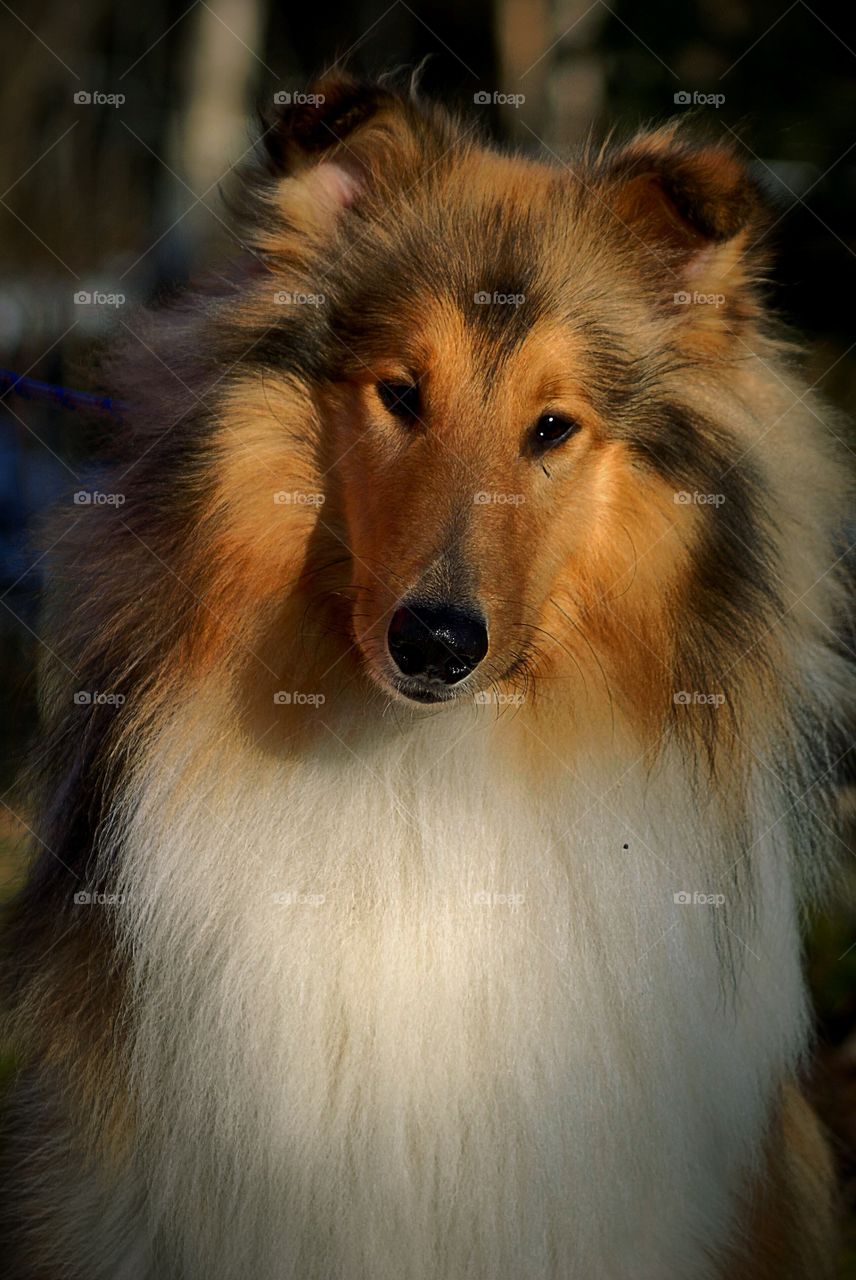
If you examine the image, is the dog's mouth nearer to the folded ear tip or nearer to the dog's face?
the dog's face

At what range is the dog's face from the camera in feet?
7.27

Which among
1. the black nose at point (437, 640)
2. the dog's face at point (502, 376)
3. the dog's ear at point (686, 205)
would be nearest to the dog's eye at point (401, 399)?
the dog's face at point (502, 376)

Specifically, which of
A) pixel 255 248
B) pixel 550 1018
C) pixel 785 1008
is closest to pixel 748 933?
pixel 785 1008

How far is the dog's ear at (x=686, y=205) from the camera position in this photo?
2340 millimetres

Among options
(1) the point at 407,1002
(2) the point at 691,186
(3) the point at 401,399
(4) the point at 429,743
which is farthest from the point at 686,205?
(1) the point at 407,1002

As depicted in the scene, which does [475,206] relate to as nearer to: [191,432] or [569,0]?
[191,432]

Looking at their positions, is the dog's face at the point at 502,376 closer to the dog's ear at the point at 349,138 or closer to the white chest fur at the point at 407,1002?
the dog's ear at the point at 349,138

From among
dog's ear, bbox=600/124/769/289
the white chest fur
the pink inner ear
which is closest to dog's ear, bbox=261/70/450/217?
the pink inner ear

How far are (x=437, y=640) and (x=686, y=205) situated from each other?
93 centimetres

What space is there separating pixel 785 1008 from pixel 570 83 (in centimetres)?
449

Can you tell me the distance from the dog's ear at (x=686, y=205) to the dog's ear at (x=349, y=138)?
0.36 m

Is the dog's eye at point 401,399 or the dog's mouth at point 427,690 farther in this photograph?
the dog's eye at point 401,399

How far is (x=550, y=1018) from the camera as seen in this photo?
2.40 metres

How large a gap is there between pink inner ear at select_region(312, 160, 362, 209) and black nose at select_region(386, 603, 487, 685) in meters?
0.86
